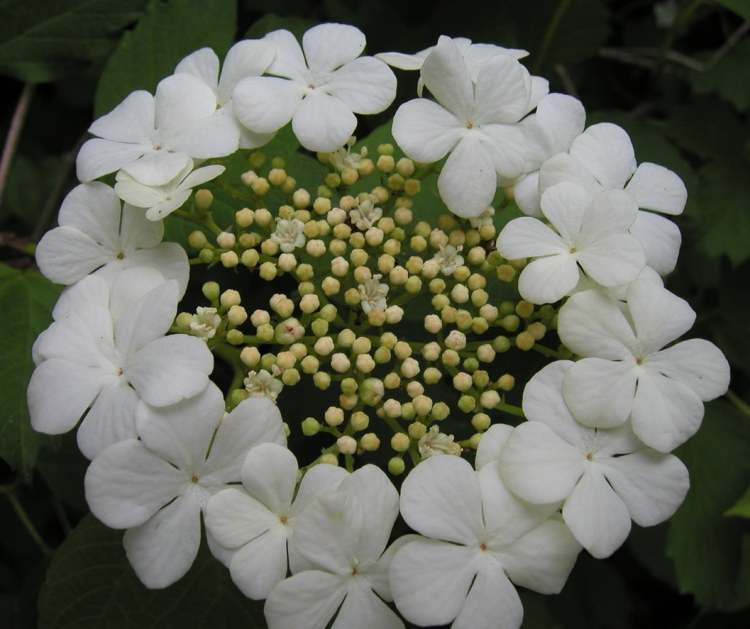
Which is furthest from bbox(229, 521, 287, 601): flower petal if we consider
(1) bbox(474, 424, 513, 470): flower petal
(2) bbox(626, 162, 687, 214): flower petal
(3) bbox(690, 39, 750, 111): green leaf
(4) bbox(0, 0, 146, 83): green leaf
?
(3) bbox(690, 39, 750, 111): green leaf

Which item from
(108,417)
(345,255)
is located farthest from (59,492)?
(345,255)

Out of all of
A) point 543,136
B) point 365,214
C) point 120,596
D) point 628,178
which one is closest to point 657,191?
point 628,178

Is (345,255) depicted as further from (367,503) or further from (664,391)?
(664,391)

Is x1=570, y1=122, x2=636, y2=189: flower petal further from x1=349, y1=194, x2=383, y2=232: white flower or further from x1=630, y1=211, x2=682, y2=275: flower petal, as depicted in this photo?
x1=349, y1=194, x2=383, y2=232: white flower

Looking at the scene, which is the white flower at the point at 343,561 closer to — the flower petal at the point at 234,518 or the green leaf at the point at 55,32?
the flower petal at the point at 234,518

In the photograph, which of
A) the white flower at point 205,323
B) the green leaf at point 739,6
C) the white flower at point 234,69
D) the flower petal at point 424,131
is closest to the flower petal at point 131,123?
the white flower at point 234,69

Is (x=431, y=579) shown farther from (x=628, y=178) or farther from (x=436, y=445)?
(x=628, y=178)
